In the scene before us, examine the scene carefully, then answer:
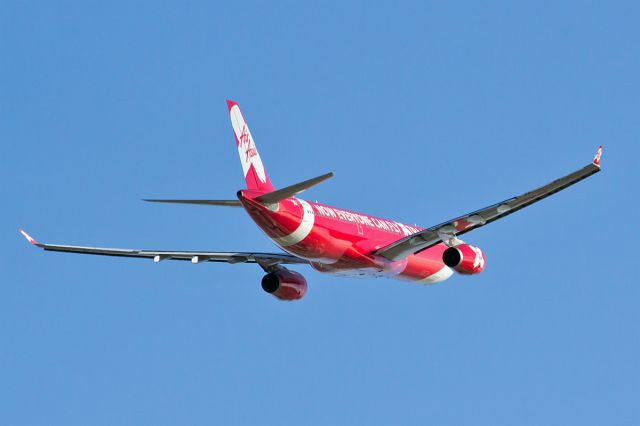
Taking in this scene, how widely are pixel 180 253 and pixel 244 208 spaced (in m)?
9.42

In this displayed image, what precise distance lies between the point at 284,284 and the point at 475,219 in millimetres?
11269

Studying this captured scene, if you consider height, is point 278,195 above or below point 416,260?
below

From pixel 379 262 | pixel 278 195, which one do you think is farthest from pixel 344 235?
pixel 278 195

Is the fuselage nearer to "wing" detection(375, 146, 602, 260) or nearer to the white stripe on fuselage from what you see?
the white stripe on fuselage

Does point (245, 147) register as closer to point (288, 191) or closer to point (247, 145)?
point (247, 145)

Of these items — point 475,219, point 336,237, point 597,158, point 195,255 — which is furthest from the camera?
point 195,255

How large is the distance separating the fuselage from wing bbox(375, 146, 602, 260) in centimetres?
107

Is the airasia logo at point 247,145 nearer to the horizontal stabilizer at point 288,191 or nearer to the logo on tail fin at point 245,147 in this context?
the logo on tail fin at point 245,147

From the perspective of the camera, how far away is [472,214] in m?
49.1

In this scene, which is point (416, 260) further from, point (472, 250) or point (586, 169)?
point (586, 169)

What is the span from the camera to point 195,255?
181ft

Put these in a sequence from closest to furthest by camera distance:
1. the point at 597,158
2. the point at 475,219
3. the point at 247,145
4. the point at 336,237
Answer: the point at 597,158 < the point at 475,219 < the point at 247,145 < the point at 336,237

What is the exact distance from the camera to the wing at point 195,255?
177ft

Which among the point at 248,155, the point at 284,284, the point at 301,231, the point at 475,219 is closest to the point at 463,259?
the point at 475,219
